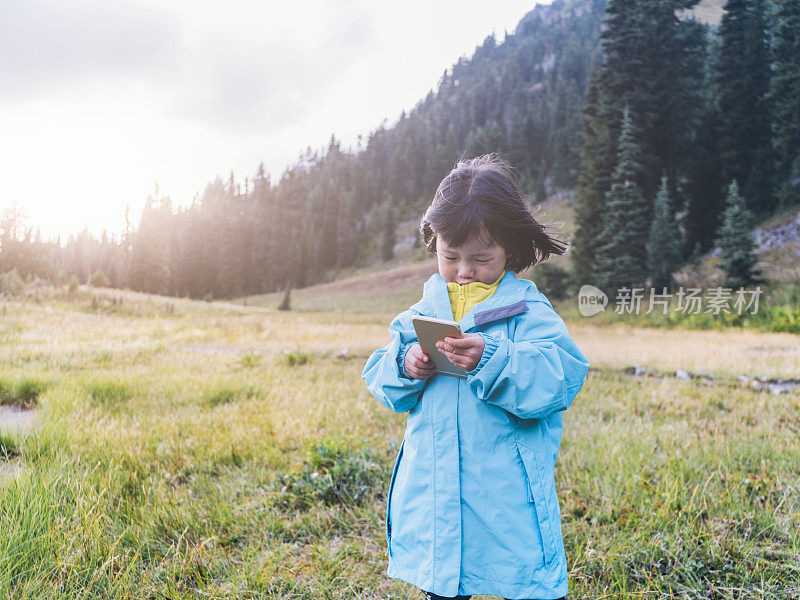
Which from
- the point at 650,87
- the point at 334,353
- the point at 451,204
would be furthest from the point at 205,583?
the point at 650,87

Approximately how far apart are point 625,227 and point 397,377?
1937 cm

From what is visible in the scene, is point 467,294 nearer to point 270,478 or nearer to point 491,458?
point 491,458

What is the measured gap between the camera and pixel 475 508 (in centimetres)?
172

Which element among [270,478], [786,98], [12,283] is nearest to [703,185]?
[786,98]

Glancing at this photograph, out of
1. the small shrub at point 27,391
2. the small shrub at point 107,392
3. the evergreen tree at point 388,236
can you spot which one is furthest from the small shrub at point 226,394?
the evergreen tree at point 388,236

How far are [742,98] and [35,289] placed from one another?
95.5 feet

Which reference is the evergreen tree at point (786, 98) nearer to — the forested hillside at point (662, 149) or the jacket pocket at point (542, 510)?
the forested hillside at point (662, 149)

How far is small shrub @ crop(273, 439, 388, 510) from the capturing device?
3.44m

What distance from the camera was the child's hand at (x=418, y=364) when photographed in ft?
5.67

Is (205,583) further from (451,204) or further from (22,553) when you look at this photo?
(451,204)

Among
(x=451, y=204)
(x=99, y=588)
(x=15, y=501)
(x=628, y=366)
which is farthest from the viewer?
(x=628, y=366)

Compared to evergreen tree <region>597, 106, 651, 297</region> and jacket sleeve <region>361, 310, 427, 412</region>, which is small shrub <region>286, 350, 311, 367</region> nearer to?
jacket sleeve <region>361, 310, 427, 412</region>

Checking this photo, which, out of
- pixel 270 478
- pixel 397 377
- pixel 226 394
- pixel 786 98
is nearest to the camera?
A: pixel 397 377

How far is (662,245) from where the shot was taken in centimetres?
1831
